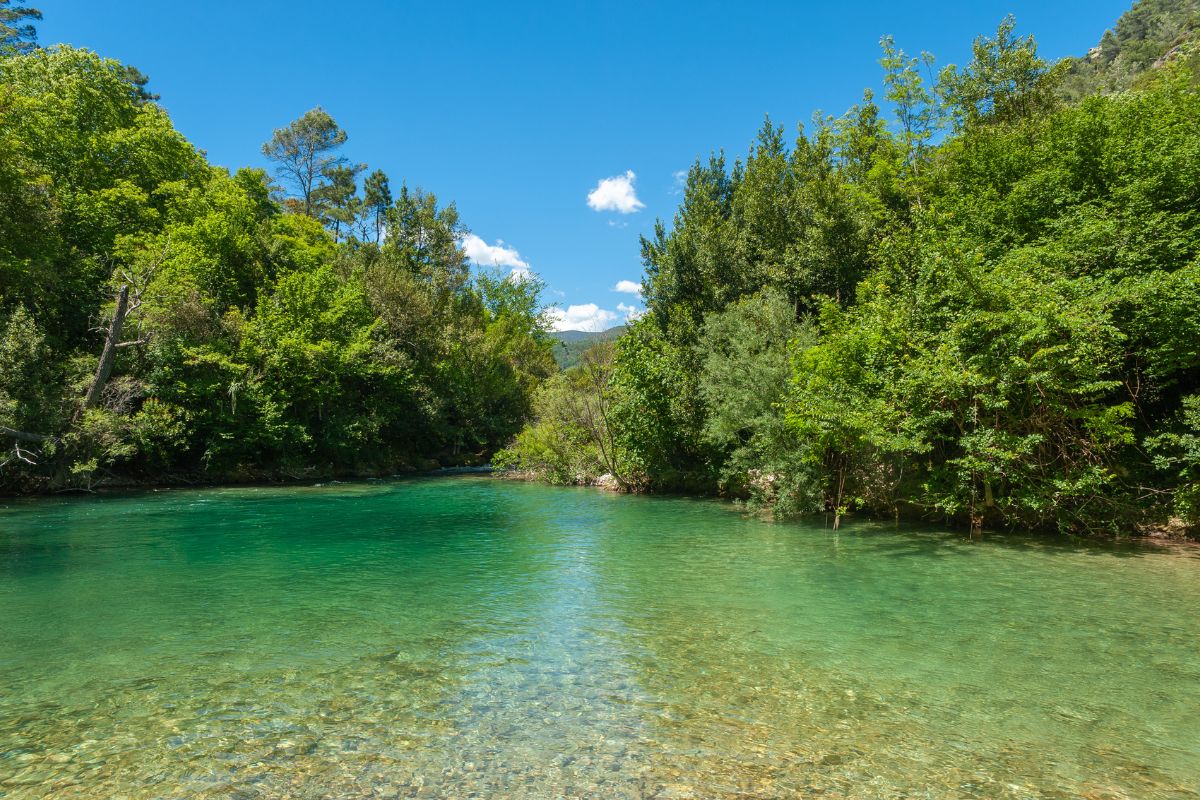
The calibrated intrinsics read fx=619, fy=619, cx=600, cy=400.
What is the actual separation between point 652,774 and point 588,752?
639mm

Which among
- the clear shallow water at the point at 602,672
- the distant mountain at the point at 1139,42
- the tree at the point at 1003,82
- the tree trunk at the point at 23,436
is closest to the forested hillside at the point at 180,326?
the tree trunk at the point at 23,436

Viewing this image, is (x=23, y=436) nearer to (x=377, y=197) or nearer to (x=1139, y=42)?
(x=377, y=197)

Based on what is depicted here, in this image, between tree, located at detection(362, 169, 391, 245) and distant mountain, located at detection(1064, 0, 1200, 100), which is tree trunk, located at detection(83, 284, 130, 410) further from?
distant mountain, located at detection(1064, 0, 1200, 100)

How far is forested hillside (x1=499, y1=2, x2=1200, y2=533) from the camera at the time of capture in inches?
550

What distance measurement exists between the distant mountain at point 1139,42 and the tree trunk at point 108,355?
83171 millimetres

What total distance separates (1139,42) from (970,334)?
117345 mm

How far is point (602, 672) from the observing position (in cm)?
727

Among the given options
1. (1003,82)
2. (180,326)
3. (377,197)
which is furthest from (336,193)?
(1003,82)

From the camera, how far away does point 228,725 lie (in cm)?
580

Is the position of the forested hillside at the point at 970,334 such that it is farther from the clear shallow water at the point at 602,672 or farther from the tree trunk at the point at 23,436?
the tree trunk at the point at 23,436

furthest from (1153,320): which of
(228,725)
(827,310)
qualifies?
(228,725)

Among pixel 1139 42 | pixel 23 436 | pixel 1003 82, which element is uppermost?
pixel 1139 42

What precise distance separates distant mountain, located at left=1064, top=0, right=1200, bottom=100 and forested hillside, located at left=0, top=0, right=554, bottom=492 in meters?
71.9

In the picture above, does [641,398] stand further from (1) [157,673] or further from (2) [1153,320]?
(1) [157,673]
